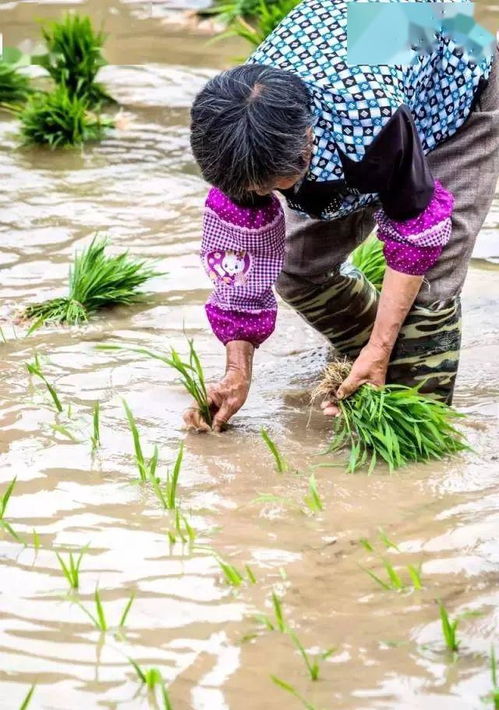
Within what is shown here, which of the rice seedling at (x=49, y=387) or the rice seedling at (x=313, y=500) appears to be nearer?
the rice seedling at (x=313, y=500)

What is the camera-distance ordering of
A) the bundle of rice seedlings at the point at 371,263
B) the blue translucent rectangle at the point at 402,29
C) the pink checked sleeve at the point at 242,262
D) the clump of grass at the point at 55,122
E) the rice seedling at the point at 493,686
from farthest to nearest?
the clump of grass at the point at 55,122 → the bundle of rice seedlings at the point at 371,263 → the pink checked sleeve at the point at 242,262 → the blue translucent rectangle at the point at 402,29 → the rice seedling at the point at 493,686

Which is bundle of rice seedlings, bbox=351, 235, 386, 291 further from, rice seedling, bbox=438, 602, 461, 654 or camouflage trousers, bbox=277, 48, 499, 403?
rice seedling, bbox=438, 602, 461, 654

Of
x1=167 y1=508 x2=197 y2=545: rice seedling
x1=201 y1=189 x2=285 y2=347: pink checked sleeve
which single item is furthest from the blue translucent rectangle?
x1=167 y1=508 x2=197 y2=545: rice seedling

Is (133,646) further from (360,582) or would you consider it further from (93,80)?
(93,80)

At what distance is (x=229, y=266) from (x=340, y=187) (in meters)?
0.40

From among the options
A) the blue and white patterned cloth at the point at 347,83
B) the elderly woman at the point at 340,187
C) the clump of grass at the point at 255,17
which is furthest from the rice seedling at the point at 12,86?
the blue and white patterned cloth at the point at 347,83

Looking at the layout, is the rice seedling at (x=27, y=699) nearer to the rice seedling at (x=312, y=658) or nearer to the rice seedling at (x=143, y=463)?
the rice seedling at (x=312, y=658)

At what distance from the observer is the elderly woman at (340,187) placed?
259 centimetres

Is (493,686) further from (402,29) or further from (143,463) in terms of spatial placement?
(402,29)

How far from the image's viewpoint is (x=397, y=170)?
2770 millimetres

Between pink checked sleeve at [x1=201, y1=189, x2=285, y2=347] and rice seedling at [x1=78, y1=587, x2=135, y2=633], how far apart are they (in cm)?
100

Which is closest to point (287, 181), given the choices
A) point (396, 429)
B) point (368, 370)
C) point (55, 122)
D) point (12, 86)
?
point (368, 370)

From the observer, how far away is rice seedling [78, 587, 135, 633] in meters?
2.25

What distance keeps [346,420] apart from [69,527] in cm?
80
